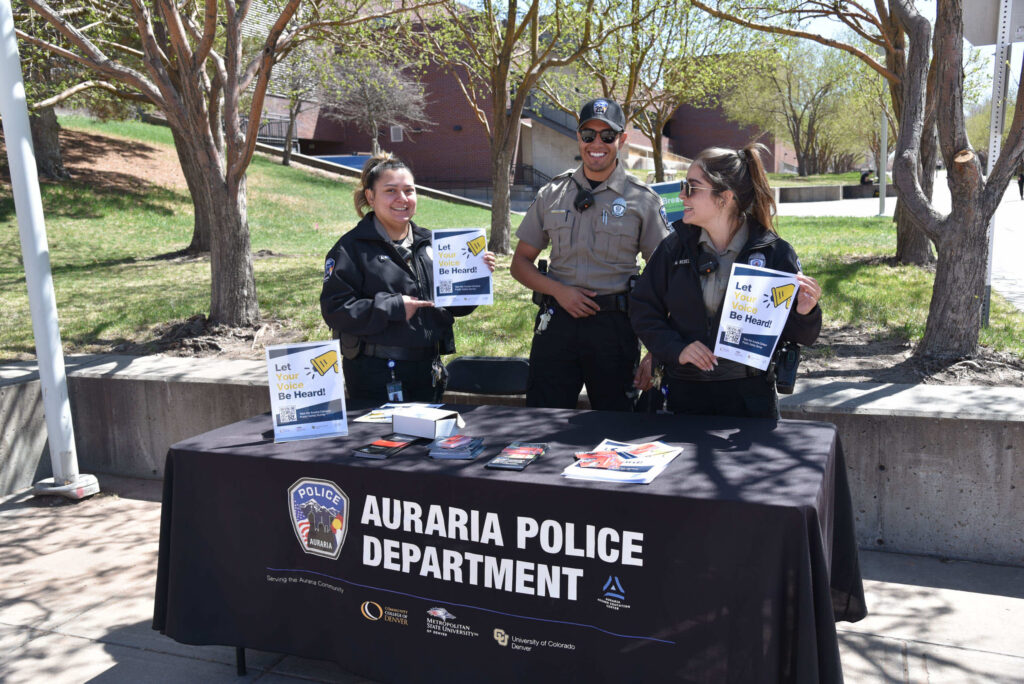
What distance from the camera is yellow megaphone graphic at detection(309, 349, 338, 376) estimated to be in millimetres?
3199

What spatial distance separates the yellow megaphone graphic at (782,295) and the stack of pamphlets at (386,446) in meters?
1.38

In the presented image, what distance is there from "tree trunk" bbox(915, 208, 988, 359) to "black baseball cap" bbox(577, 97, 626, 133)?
2.96 m

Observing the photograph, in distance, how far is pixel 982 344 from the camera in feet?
19.1

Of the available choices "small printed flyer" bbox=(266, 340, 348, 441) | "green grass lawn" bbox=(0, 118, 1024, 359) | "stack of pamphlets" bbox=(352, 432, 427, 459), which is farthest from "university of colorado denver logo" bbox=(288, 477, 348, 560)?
"green grass lawn" bbox=(0, 118, 1024, 359)

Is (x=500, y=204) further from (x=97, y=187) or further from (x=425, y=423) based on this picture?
(x=97, y=187)

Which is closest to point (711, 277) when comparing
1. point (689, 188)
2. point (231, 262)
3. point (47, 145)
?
point (689, 188)

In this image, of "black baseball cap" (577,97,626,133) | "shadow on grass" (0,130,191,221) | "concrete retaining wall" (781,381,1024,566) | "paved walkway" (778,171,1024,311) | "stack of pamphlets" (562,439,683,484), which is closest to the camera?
"stack of pamphlets" (562,439,683,484)

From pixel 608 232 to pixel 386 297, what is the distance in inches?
42.4

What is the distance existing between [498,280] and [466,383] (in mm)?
5472

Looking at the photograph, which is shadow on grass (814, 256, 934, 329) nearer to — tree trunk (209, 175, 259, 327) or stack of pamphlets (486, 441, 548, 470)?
stack of pamphlets (486, 441, 548, 470)

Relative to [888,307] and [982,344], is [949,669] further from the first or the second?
[888,307]

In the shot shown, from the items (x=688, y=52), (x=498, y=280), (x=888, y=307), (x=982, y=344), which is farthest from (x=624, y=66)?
(x=982, y=344)

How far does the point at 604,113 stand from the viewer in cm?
367

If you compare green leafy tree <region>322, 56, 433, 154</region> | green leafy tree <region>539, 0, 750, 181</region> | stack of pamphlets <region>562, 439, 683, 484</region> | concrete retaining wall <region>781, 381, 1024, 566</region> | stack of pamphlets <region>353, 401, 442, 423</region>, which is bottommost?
concrete retaining wall <region>781, 381, 1024, 566</region>
